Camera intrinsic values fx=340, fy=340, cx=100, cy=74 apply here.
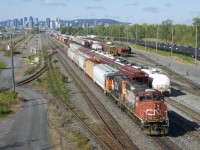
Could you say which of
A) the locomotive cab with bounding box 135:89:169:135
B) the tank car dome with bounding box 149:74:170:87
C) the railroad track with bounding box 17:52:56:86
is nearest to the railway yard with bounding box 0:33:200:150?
the locomotive cab with bounding box 135:89:169:135

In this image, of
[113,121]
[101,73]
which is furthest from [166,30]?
[113,121]

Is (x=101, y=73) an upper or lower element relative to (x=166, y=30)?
lower

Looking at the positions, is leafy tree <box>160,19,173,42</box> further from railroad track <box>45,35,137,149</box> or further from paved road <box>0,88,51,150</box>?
paved road <box>0,88,51,150</box>

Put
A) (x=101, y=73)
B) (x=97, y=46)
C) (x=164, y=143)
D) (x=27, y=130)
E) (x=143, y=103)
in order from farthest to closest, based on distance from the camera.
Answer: (x=97, y=46) → (x=101, y=73) → (x=27, y=130) → (x=143, y=103) → (x=164, y=143)

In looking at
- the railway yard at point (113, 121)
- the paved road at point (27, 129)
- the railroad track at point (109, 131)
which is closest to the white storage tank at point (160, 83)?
the railway yard at point (113, 121)

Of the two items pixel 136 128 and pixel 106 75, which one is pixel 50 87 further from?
pixel 136 128

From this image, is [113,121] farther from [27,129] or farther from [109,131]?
[27,129]

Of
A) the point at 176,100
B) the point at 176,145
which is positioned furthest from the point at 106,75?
the point at 176,145

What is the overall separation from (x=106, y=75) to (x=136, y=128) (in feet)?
42.3

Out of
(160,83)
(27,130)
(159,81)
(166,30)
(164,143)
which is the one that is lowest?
(164,143)

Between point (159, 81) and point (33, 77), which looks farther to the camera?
point (33, 77)

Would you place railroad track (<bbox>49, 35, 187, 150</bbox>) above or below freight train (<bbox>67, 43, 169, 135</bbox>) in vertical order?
below

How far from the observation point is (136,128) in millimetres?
26719

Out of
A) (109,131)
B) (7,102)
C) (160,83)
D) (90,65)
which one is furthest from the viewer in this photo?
(90,65)
